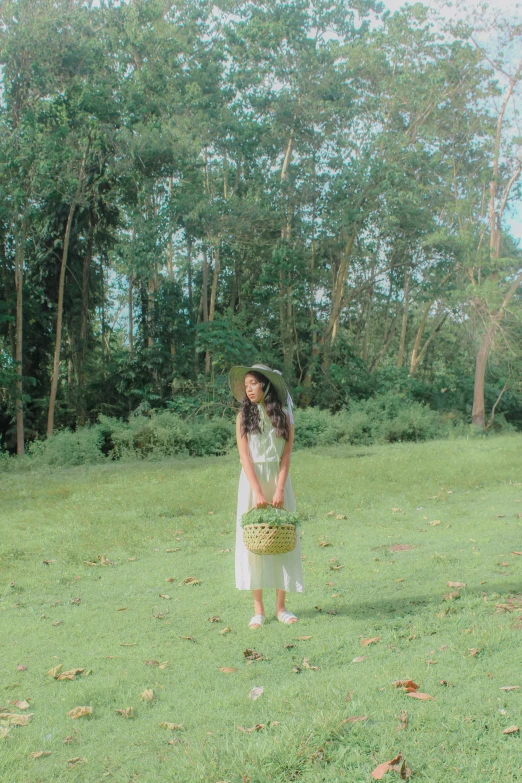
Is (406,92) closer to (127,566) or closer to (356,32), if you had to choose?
(356,32)

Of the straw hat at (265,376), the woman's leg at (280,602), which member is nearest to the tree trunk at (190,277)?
the straw hat at (265,376)

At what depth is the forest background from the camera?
1975 centimetres

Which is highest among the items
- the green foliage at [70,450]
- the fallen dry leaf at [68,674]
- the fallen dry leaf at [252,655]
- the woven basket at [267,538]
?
the woven basket at [267,538]

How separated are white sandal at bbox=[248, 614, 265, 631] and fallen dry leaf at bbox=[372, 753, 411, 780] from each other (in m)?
2.23

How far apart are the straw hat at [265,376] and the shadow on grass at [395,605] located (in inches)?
64.4

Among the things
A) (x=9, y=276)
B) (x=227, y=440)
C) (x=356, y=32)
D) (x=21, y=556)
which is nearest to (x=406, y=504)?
(x=21, y=556)

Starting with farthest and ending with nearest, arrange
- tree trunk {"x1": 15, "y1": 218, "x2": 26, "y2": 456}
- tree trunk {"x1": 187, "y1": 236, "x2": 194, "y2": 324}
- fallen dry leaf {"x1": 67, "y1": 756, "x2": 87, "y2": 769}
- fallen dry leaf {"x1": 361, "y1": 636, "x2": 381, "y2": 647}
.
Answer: tree trunk {"x1": 187, "y1": 236, "x2": 194, "y2": 324} < tree trunk {"x1": 15, "y1": 218, "x2": 26, "y2": 456} < fallen dry leaf {"x1": 361, "y1": 636, "x2": 381, "y2": 647} < fallen dry leaf {"x1": 67, "y1": 756, "x2": 87, "y2": 769}

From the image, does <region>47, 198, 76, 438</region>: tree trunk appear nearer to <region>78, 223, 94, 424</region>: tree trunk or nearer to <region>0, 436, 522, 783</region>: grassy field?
<region>78, 223, 94, 424</region>: tree trunk

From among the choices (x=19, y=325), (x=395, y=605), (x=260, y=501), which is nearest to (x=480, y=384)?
(x=19, y=325)

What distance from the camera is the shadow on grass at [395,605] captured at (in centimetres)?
549

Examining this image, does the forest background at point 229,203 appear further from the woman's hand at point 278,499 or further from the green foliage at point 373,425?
the woman's hand at point 278,499

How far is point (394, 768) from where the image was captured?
121 inches

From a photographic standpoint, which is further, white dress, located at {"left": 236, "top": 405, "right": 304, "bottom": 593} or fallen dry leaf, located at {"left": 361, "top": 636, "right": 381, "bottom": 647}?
white dress, located at {"left": 236, "top": 405, "right": 304, "bottom": 593}

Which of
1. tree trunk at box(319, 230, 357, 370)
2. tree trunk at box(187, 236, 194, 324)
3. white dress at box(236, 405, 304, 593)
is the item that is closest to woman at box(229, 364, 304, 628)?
white dress at box(236, 405, 304, 593)
